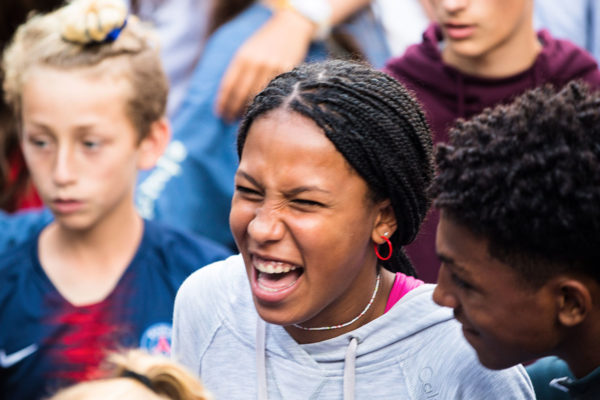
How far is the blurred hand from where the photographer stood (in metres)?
3.88

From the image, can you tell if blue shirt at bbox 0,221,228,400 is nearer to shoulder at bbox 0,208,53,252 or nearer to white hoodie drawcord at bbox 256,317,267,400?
shoulder at bbox 0,208,53,252

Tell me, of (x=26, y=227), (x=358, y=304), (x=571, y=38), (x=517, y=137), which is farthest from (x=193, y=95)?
(x=517, y=137)

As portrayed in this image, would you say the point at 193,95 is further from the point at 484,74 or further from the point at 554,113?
the point at 554,113

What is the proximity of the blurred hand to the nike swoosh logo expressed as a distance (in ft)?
4.52

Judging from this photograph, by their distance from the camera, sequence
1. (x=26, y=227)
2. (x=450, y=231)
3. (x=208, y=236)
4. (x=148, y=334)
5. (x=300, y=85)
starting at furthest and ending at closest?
(x=208, y=236), (x=26, y=227), (x=148, y=334), (x=300, y=85), (x=450, y=231)

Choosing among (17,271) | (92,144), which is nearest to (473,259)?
(92,144)

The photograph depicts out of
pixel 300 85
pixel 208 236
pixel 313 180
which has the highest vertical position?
pixel 300 85

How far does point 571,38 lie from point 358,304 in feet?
7.59

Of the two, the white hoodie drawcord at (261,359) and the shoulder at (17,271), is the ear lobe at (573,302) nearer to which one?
the white hoodie drawcord at (261,359)

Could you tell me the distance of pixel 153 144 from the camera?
3.37m

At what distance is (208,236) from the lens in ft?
13.0

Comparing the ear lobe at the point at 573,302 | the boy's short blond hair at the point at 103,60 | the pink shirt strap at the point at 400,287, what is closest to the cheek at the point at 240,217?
the pink shirt strap at the point at 400,287

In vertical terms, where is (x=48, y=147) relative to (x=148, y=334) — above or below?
above

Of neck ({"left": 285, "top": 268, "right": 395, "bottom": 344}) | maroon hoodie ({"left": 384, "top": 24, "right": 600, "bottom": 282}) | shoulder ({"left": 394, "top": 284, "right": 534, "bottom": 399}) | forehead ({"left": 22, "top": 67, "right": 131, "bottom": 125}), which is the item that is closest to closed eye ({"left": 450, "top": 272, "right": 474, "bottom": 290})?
shoulder ({"left": 394, "top": 284, "right": 534, "bottom": 399})
